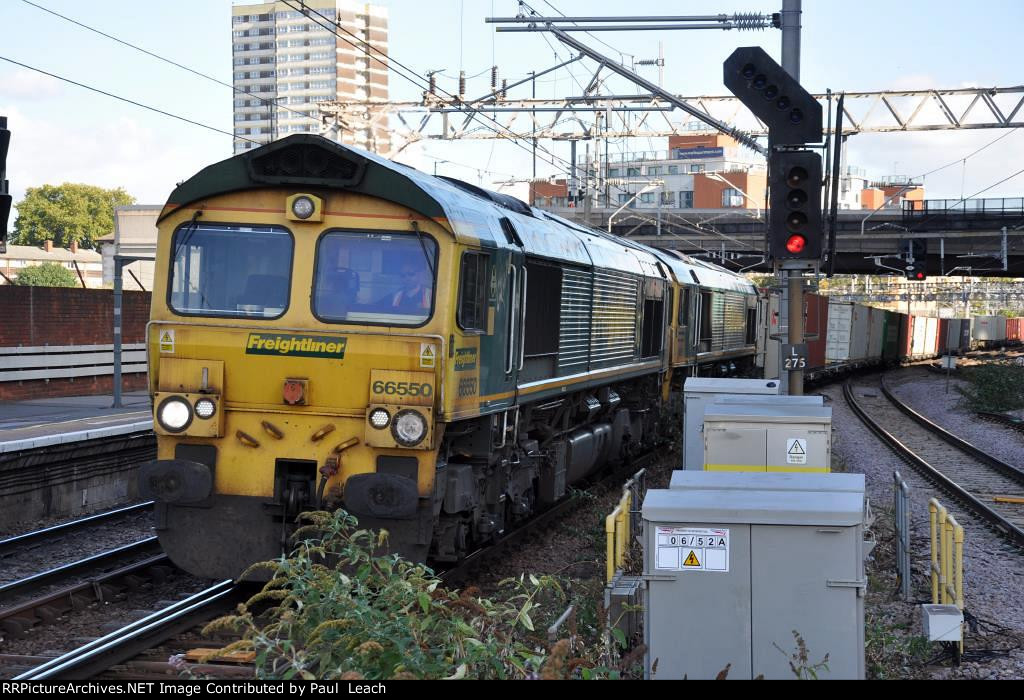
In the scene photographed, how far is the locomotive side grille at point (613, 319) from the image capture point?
45.5 ft

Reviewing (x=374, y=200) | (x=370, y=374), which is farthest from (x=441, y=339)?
(x=374, y=200)

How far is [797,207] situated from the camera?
1215 centimetres

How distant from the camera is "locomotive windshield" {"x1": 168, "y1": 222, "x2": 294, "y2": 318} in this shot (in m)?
9.05

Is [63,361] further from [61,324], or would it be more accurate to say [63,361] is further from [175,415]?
[175,415]

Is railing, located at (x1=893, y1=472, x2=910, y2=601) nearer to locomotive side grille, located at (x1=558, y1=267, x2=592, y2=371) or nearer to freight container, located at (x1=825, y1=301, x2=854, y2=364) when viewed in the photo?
locomotive side grille, located at (x1=558, y1=267, x2=592, y2=371)

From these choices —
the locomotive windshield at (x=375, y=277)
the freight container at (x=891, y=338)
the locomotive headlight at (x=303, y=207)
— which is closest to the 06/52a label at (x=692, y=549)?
the locomotive windshield at (x=375, y=277)

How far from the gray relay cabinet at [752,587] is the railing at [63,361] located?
18.2 meters

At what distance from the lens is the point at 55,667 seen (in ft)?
23.1

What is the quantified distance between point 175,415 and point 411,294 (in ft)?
6.55

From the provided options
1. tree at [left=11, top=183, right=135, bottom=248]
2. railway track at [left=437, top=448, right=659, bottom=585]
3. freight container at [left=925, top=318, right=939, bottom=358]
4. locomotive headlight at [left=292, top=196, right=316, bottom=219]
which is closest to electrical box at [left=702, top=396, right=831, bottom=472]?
railway track at [left=437, top=448, right=659, bottom=585]

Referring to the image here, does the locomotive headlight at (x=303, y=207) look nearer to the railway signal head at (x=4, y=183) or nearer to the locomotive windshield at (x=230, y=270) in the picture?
the locomotive windshield at (x=230, y=270)

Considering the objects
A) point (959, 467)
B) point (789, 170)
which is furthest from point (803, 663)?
point (959, 467)

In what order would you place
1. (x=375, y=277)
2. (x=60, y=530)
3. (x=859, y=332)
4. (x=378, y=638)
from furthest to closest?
(x=859, y=332) < (x=60, y=530) < (x=375, y=277) < (x=378, y=638)
